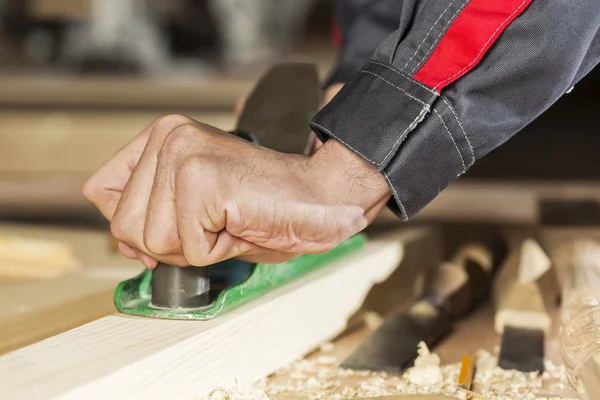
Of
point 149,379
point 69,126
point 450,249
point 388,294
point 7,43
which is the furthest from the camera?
point 7,43

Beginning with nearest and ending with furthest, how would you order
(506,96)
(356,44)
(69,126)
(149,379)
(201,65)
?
(149,379), (506,96), (356,44), (69,126), (201,65)

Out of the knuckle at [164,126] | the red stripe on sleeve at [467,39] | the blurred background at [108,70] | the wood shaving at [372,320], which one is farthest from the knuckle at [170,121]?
the blurred background at [108,70]

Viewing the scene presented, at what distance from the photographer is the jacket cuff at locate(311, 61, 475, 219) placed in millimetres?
669

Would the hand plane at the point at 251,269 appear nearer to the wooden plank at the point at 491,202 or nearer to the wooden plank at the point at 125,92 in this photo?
the wooden plank at the point at 491,202

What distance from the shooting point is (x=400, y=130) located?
67 cm

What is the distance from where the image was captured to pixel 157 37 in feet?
8.87

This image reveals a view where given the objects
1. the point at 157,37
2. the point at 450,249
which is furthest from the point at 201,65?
the point at 450,249

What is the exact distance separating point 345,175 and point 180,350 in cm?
21

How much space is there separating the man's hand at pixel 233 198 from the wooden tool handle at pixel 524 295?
296 mm

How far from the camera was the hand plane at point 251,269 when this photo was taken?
707 millimetres

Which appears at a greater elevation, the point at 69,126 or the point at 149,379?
the point at 69,126

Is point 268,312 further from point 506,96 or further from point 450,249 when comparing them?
point 450,249

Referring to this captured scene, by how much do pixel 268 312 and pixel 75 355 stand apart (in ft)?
0.68

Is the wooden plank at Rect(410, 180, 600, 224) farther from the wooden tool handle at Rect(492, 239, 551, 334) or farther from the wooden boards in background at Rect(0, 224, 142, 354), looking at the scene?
the wooden boards in background at Rect(0, 224, 142, 354)
